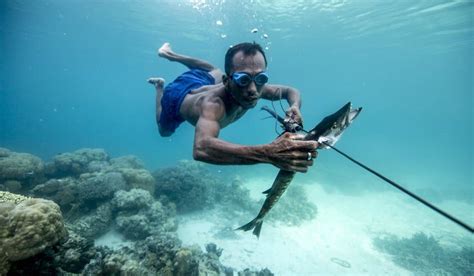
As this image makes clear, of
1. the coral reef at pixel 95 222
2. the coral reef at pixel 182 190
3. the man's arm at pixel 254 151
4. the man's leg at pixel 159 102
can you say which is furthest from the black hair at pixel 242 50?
the coral reef at pixel 182 190

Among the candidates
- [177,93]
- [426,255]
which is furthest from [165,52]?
[426,255]

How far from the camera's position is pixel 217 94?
4.33m

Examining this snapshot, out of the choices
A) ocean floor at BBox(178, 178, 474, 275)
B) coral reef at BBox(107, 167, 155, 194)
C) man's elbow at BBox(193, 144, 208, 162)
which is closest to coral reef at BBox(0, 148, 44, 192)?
coral reef at BBox(107, 167, 155, 194)

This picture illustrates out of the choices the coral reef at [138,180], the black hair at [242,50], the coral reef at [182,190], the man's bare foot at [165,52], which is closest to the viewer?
the black hair at [242,50]

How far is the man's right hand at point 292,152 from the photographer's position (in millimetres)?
2465

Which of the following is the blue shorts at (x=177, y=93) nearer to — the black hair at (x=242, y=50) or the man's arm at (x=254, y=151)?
the black hair at (x=242, y=50)

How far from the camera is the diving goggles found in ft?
12.9

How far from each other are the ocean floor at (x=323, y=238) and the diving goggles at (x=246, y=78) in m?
6.84

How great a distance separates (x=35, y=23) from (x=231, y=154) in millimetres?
40100

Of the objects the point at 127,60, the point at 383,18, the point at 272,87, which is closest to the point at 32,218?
the point at 272,87

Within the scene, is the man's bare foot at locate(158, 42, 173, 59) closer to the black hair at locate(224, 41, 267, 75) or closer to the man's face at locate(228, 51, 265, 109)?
the black hair at locate(224, 41, 267, 75)

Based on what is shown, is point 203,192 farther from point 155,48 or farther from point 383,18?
point 155,48

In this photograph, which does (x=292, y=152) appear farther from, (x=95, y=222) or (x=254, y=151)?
(x=95, y=222)

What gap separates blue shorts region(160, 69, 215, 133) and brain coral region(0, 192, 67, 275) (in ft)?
10.1
